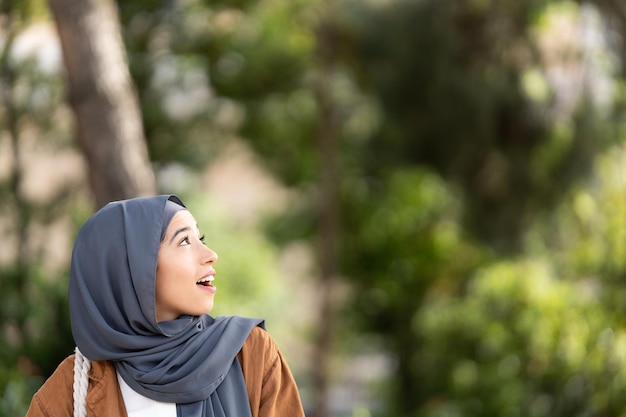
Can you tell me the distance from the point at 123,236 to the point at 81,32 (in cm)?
288

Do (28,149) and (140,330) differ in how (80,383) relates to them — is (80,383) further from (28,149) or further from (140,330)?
(28,149)

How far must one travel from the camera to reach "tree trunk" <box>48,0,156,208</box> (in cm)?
405

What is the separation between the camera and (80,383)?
4.92ft

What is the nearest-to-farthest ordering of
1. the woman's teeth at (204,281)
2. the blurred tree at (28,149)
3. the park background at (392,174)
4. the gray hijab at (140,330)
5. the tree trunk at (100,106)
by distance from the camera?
the gray hijab at (140,330), the woman's teeth at (204,281), the tree trunk at (100,106), the blurred tree at (28,149), the park background at (392,174)

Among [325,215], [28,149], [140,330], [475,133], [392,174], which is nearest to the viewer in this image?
[140,330]

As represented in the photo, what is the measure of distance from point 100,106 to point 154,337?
9.08ft

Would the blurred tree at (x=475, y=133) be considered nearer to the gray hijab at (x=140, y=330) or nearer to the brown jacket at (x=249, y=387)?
the brown jacket at (x=249, y=387)

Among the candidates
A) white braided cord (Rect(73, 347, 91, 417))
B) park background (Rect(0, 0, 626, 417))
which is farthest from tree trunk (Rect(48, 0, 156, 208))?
white braided cord (Rect(73, 347, 91, 417))

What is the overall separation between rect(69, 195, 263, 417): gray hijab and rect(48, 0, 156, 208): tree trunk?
2.60 meters

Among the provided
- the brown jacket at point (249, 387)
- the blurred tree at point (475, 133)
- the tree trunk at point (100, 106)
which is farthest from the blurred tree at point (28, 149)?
the brown jacket at point (249, 387)

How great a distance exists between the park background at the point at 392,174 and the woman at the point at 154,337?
362 centimetres

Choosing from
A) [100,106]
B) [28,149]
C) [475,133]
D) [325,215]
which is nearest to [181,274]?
[100,106]

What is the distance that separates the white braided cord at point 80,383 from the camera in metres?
1.49

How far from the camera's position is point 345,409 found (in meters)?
9.69
